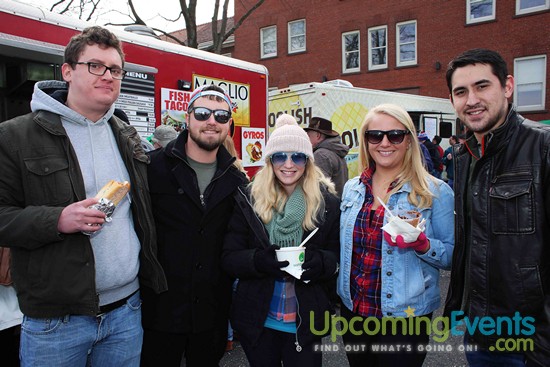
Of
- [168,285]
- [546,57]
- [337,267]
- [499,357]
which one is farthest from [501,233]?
[546,57]

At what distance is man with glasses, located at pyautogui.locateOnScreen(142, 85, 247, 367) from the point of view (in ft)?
8.16

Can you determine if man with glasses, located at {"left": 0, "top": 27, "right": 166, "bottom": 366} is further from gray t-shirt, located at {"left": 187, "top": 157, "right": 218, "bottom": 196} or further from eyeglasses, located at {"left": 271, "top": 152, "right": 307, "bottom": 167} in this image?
eyeglasses, located at {"left": 271, "top": 152, "right": 307, "bottom": 167}

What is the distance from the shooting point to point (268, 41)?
22844 mm

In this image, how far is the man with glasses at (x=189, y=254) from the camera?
2486 millimetres

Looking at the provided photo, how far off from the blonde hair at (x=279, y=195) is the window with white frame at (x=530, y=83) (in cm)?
1712

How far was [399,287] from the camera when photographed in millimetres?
2342

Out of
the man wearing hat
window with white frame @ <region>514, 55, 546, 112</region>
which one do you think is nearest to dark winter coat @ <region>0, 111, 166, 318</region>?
the man wearing hat

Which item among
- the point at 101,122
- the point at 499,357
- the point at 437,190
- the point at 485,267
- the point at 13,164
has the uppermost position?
the point at 101,122

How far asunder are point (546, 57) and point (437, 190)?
57.5ft

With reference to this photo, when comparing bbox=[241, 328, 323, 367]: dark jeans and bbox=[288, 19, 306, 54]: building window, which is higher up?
bbox=[288, 19, 306, 54]: building window

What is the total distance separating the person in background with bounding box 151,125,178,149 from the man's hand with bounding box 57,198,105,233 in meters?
2.72

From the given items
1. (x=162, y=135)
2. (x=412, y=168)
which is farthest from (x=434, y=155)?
(x=412, y=168)

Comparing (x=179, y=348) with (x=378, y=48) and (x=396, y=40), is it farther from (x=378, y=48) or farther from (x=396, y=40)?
(x=378, y=48)

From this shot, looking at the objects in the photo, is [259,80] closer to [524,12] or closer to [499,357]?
[499,357]
